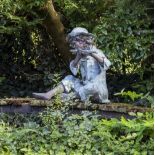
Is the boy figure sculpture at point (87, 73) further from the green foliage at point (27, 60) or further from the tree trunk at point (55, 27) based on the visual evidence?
the green foliage at point (27, 60)

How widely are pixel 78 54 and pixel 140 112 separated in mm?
1071

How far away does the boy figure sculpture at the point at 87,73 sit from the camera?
5.64 m

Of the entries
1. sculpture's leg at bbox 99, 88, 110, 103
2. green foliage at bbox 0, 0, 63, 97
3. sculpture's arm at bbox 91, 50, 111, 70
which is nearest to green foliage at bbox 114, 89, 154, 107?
sculpture's leg at bbox 99, 88, 110, 103

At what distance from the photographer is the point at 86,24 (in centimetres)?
738

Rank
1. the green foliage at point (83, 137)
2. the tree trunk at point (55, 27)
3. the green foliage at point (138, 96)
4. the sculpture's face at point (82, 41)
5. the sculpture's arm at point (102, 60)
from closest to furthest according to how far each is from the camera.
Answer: the green foliage at point (83, 137) < the green foliage at point (138, 96) < the sculpture's arm at point (102, 60) < the sculpture's face at point (82, 41) < the tree trunk at point (55, 27)

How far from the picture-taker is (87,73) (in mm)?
5773

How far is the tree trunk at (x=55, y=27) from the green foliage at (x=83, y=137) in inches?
115

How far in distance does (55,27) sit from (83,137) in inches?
133

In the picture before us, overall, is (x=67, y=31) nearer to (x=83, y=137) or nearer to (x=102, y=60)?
(x=102, y=60)

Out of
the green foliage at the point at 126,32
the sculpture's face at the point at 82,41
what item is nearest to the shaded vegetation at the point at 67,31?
the green foliage at the point at 126,32

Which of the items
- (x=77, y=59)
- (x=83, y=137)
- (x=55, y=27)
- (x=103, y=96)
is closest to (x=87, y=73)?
(x=77, y=59)

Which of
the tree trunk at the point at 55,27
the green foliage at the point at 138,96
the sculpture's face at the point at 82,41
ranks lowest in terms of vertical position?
the green foliage at the point at 138,96

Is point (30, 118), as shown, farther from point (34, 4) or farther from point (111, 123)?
point (34, 4)

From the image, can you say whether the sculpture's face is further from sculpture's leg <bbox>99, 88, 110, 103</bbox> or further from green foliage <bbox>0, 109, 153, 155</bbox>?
green foliage <bbox>0, 109, 153, 155</bbox>
